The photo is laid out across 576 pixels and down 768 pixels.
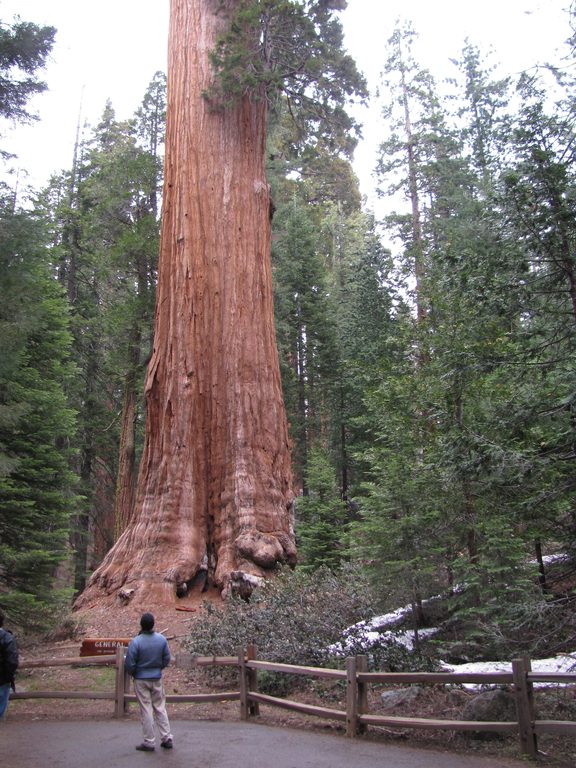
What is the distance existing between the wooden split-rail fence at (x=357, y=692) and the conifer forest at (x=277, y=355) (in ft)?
2.58

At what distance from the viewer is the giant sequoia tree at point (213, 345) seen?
11.7 meters

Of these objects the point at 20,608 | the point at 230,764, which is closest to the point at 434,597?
the point at 230,764

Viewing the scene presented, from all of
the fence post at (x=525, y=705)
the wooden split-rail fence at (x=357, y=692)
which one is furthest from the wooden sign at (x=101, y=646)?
the fence post at (x=525, y=705)

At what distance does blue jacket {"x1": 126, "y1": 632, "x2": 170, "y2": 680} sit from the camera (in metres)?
6.11

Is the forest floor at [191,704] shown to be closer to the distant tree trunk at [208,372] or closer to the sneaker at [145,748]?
the distant tree trunk at [208,372]

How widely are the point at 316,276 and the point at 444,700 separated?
66.5 ft

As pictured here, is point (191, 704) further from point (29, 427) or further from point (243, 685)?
point (29, 427)

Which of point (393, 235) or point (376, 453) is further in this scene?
point (393, 235)

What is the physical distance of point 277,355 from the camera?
14031mm

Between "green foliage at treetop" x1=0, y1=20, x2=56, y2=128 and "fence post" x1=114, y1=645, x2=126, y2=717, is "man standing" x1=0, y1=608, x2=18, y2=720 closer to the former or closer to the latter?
"fence post" x1=114, y1=645, x2=126, y2=717

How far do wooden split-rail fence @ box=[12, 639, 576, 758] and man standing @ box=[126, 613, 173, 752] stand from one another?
131 cm

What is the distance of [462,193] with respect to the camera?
23000 mm

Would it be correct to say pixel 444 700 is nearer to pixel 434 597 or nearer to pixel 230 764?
pixel 434 597

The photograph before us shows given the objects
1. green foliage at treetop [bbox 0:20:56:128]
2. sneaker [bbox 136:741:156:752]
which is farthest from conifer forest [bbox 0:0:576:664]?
sneaker [bbox 136:741:156:752]
